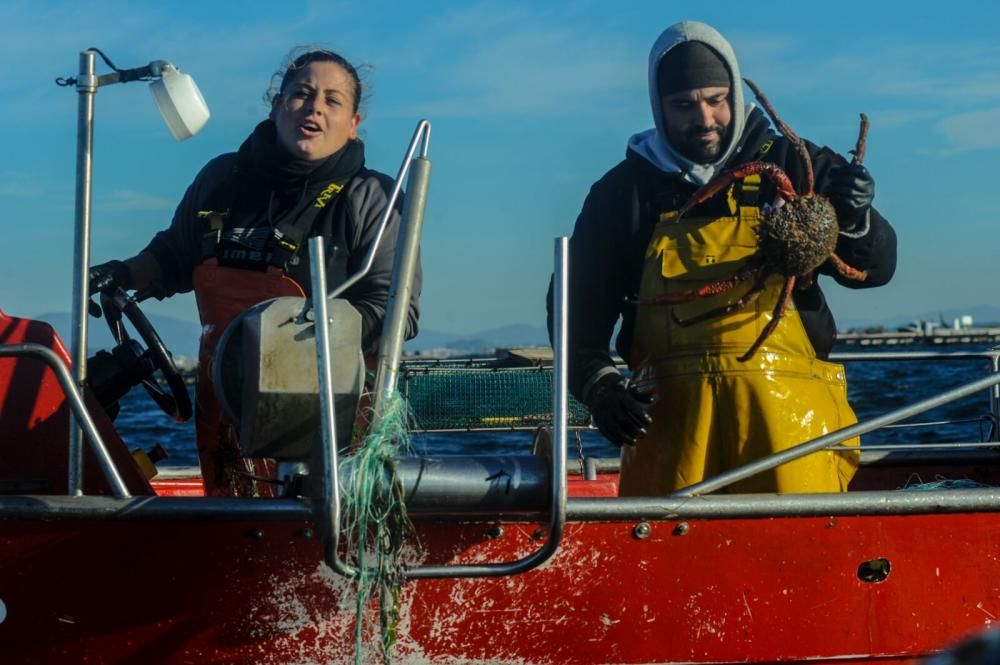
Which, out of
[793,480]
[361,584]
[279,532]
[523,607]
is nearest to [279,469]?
[279,532]

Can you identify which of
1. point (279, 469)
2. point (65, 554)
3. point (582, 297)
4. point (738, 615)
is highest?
point (582, 297)

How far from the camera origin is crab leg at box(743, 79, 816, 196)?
420cm

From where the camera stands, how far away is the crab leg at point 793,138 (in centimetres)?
420

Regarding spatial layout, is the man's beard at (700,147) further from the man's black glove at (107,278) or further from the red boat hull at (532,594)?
the man's black glove at (107,278)

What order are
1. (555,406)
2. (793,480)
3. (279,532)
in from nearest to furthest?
(555,406) → (279,532) → (793,480)

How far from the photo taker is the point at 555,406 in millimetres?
3230

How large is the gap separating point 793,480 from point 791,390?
0.94 feet

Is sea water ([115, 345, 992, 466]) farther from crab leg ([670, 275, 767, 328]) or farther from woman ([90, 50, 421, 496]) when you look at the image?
crab leg ([670, 275, 767, 328])

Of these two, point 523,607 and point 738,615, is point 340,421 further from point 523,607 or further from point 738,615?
point 738,615

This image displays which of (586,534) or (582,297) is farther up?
(582,297)

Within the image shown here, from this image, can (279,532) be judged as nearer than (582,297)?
Yes

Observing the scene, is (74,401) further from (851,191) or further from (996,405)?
(996,405)

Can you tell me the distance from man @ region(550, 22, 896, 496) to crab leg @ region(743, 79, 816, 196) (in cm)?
4

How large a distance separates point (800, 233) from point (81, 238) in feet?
6.81
